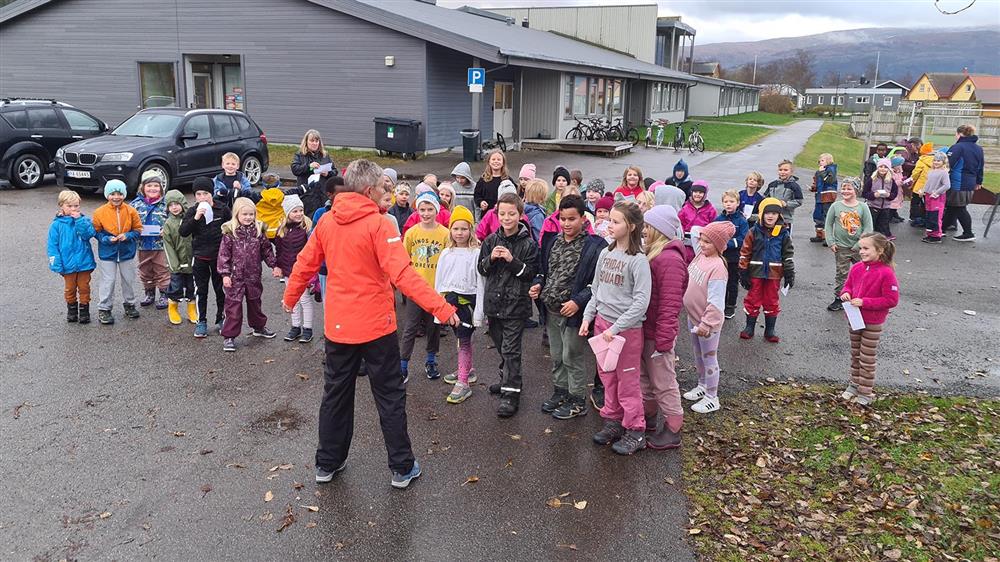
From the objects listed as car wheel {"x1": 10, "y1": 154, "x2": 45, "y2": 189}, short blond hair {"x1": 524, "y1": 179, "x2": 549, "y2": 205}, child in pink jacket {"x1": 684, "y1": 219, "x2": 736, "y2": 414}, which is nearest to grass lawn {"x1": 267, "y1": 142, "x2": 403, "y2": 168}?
car wheel {"x1": 10, "y1": 154, "x2": 45, "y2": 189}

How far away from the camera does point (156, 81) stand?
25.3 m

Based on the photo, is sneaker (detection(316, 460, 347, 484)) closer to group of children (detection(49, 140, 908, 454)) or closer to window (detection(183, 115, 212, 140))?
group of children (detection(49, 140, 908, 454))

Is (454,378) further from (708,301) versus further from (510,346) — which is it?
(708,301)

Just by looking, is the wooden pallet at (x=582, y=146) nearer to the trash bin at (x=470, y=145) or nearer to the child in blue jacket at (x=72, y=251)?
the trash bin at (x=470, y=145)

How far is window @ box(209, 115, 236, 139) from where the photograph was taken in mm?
16266

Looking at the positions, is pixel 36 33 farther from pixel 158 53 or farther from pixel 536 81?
pixel 536 81

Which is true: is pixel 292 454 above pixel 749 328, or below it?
below

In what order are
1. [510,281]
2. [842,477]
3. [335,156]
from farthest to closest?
[335,156], [510,281], [842,477]

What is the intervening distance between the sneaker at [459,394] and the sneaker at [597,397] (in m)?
1.08

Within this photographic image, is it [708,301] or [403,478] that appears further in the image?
[708,301]

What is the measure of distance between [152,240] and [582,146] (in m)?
20.3

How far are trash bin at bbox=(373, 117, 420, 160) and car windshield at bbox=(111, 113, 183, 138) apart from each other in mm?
7058

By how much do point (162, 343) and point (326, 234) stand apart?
3734 mm

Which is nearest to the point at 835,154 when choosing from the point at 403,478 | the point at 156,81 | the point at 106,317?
the point at 156,81
